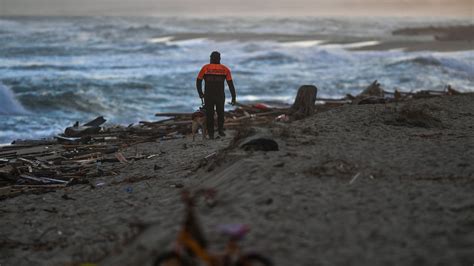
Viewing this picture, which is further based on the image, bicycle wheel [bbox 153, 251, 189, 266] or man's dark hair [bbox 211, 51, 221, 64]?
man's dark hair [bbox 211, 51, 221, 64]

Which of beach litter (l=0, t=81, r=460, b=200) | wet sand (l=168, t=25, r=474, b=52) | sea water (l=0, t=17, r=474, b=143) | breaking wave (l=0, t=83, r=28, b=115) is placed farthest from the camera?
wet sand (l=168, t=25, r=474, b=52)

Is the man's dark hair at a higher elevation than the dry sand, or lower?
higher

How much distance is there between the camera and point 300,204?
6.51 meters

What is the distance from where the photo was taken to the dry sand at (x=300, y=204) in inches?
211

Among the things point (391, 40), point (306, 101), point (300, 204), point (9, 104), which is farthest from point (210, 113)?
point (391, 40)

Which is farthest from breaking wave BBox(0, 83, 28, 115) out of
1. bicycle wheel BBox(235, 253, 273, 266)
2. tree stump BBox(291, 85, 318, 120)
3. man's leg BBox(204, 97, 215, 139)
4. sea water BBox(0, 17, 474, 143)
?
bicycle wheel BBox(235, 253, 273, 266)

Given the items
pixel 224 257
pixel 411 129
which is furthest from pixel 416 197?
pixel 411 129

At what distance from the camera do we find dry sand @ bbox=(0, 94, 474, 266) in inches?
211

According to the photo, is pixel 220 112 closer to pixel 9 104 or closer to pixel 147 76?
pixel 9 104

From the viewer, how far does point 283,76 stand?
33719 millimetres

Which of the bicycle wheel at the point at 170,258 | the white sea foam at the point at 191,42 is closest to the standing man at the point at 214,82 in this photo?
the bicycle wheel at the point at 170,258

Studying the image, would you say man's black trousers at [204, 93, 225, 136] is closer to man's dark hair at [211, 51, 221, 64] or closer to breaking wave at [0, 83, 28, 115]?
man's dark hair at [211, 51, 221, 64]

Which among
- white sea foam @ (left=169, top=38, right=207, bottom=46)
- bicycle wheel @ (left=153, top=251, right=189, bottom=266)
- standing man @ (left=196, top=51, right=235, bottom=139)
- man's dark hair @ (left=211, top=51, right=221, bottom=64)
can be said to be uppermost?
man's dark hair @ (left=211, top=51, right=221, bottom=64)

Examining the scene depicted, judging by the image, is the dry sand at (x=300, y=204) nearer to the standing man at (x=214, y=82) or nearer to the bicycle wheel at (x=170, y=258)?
the bicycle wheel at (x=170, y=258)
